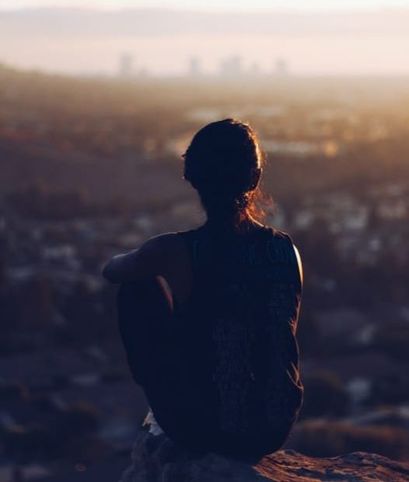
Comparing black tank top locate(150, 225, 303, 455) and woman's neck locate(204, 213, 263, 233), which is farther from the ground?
woman's neck locate(204, 213, 263, 233)

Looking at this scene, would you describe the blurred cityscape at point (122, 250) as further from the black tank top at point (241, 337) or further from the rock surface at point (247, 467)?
the rock surface at point (247, 467)

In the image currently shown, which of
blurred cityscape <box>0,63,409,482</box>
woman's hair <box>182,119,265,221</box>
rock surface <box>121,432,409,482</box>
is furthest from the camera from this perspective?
blurred cityscape <box>0,63,409,482</box>

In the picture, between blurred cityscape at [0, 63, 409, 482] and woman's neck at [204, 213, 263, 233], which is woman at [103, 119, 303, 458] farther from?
blurred cityscape at [0, 63, 409, 482]

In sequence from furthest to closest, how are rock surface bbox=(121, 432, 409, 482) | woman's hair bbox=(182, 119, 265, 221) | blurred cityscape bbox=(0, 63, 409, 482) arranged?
blurred cityscape bbox=(0, 63, 409, 482), rock surface bbox=(121, 432, 409, 482), woman's hair bbox=(182, 119, 265, 221)

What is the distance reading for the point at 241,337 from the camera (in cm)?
327

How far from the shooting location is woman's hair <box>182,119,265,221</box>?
3.20 m

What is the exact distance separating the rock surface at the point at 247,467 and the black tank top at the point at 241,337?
7 cm

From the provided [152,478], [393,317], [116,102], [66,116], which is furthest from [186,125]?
[152,478]

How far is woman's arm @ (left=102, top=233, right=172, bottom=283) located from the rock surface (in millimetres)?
521

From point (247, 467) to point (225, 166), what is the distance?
2.65 ft

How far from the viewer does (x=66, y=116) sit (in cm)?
6788

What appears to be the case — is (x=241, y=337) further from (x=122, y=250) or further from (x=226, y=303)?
(x=122, y=250)

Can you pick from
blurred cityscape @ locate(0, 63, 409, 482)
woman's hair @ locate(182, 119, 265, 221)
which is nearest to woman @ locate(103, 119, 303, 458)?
woman's hair @ locate(182, 119, 265, 221)

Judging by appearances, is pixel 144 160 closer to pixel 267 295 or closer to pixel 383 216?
pixel 383 216
